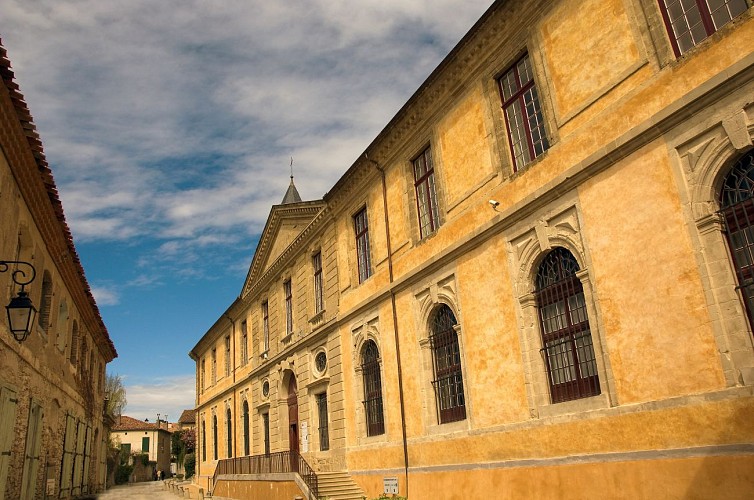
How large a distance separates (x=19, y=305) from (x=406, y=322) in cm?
828

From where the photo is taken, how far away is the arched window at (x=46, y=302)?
44.5 ft

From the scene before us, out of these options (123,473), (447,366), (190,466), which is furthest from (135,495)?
(123,473)

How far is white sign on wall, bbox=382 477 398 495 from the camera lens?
44.4 ft

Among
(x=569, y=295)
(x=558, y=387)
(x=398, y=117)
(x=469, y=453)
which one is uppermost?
(x=398, y=117)

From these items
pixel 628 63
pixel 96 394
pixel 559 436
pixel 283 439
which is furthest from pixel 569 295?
pixel 96 394

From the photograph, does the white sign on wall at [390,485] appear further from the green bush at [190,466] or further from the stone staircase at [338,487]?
the green bush at [190,466]

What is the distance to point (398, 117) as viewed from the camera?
1436 cm

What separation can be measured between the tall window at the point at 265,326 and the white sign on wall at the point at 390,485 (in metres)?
11.5

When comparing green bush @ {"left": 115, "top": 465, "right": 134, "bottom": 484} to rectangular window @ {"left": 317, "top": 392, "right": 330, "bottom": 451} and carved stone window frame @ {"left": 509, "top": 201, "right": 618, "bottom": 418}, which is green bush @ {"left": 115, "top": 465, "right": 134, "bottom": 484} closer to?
rectangular window @ {"left": 317, "top": 392, "right": 330, "bottom": 451}

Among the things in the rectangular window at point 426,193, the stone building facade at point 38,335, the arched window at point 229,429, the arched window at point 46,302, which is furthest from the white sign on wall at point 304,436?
the arched window at point 229,429

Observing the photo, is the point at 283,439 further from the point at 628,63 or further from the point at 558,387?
the point at 628,63

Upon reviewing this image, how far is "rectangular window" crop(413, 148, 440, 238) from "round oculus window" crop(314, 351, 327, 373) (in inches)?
265

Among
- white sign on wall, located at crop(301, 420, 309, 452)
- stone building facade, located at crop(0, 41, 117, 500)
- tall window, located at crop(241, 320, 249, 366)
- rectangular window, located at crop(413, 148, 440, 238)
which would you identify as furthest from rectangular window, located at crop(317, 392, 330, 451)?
tall window, located at crop(241, 320, 249, 366)

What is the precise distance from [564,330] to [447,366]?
362 cm
